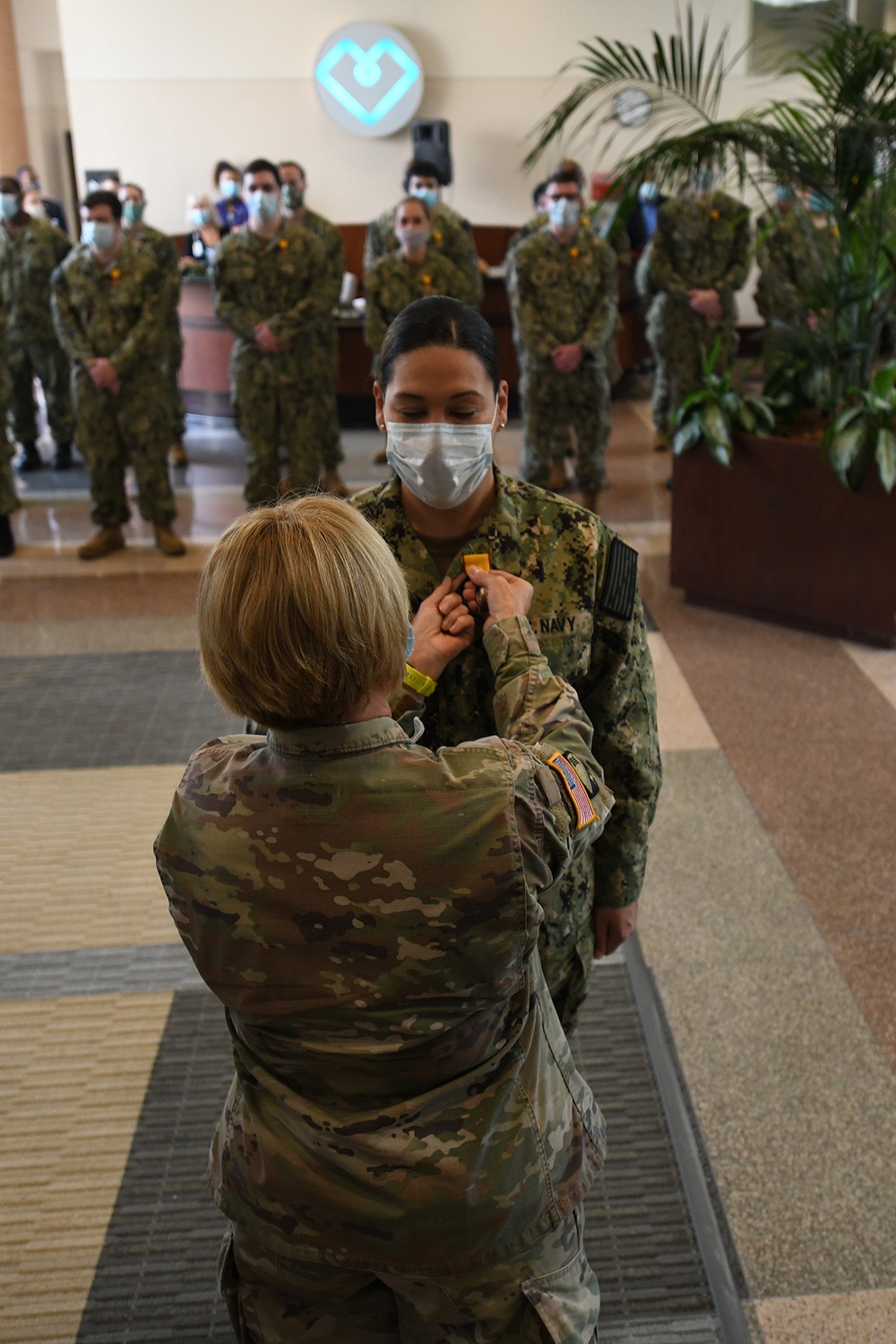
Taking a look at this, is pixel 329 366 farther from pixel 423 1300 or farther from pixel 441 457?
pixel 423 1300

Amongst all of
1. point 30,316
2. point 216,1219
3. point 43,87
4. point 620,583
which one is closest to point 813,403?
point 620,583

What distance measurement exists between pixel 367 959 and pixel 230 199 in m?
9.89

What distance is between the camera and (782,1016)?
96.1 inches

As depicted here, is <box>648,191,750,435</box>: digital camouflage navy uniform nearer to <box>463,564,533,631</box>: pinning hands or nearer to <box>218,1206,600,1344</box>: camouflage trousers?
<box>463,564,533,631</box>: pinning hands

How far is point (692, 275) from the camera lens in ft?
22.0

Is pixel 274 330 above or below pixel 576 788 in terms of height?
below

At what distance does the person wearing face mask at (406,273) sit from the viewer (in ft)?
19.5

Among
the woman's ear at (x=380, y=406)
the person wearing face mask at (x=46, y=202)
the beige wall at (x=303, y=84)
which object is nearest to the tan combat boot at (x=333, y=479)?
the person wearing face mask at (x=46, y=202)

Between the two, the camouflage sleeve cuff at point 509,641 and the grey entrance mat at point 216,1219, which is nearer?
the camouflage sleeve cuff at point 509,641

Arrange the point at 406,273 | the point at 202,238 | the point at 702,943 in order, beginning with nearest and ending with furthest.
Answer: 1. the point at 702,943
2. the point at 406,273
3. the point at 202,238

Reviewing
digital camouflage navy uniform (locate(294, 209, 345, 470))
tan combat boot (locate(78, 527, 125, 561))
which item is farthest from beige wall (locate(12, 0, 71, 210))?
tan combat boot (locate(78, 527, 125, 561))

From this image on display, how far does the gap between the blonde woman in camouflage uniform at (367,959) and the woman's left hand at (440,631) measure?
0.72ft

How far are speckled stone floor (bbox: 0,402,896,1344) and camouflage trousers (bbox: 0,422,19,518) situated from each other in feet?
2.85

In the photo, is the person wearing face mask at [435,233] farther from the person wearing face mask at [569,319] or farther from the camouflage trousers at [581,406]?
the camouflage trousers at [581,406]
